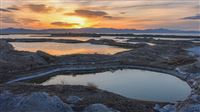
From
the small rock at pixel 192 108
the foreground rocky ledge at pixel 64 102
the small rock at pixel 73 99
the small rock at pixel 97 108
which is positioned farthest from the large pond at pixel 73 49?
the small rock at pixel 97 108

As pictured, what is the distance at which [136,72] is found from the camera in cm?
4047

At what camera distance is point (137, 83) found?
108ft

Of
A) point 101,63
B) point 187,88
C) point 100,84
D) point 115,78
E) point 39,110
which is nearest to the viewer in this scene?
point 39,110

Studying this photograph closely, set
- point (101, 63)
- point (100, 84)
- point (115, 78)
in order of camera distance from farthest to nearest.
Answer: point (101, 63) → point (115, 78) → point (100, 84)

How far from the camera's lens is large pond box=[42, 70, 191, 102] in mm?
27703

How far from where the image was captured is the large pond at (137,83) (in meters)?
27.7

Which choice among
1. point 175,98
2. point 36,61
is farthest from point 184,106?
point 36,61

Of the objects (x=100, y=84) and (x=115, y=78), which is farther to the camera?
(x=115, y=78)

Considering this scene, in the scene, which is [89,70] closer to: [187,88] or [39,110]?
[187,88]

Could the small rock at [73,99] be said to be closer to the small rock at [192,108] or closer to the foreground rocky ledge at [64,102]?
the foreground rocky ledge at [64,102]

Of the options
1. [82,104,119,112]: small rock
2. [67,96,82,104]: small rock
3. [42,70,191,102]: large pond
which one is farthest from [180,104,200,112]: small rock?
[42,70,191,102]: large pond

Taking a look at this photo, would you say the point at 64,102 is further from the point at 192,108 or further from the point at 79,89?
the point at 192,108

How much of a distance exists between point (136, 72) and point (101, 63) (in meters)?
5.63

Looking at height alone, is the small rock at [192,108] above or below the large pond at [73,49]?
above
